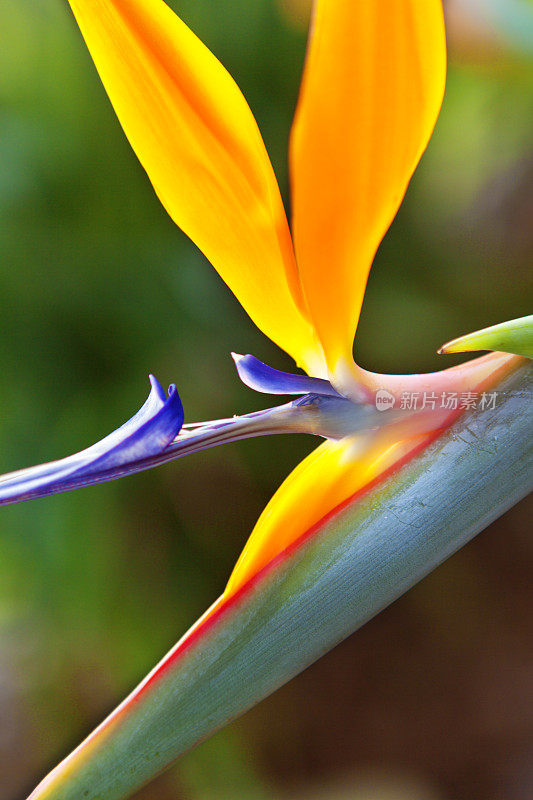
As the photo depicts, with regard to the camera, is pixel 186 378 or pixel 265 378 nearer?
pixel 265 378

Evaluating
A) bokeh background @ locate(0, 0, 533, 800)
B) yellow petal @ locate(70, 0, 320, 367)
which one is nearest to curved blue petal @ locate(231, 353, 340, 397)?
yellow petal @ locate(70, 0, 320, 367)

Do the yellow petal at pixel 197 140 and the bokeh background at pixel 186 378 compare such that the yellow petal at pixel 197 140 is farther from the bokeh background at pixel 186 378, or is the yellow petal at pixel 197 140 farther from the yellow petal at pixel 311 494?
the bokeh background at pixel 186 378

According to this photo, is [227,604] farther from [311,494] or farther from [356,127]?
[356,127]

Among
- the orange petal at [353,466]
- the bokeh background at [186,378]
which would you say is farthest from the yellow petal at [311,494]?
the bokeh background at [186,378]

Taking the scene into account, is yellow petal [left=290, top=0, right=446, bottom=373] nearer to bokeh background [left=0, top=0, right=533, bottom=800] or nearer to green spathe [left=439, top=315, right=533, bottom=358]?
green spathe [left=439, top=315, right=533, bottom=358]

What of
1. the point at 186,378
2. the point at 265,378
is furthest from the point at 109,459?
the point at 186,378

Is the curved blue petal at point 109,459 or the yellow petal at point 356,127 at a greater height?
the yellow petal at point 356,127
